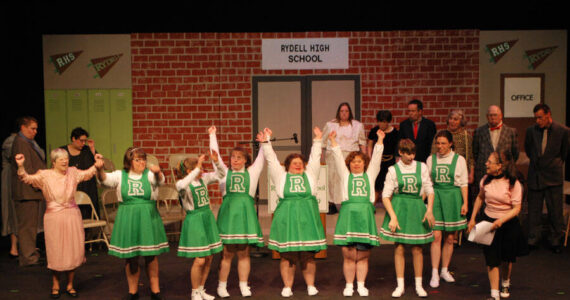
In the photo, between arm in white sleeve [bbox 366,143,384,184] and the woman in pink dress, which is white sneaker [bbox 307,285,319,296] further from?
the woman in pink dress

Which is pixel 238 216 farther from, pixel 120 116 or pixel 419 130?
pixel 120 116

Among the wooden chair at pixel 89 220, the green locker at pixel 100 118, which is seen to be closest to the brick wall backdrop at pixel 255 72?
the green locker at pixel 100 118

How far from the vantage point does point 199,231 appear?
4375mm

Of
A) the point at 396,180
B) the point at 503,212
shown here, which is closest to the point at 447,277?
the point at 503,212

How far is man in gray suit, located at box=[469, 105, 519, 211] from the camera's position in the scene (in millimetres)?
5938

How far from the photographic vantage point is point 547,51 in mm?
Answer: 8133

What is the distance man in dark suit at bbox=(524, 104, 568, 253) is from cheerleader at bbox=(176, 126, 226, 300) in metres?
3.68

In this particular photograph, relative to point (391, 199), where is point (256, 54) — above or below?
above

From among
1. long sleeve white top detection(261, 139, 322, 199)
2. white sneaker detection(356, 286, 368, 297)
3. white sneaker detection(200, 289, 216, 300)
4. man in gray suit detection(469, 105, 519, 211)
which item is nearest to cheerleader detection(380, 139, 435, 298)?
white sneaker detection(356, 286, 368, 297)

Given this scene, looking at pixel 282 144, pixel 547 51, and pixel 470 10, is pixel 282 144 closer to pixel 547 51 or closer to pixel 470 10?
pixel 470 10

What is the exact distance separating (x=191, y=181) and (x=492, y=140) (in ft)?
11.0

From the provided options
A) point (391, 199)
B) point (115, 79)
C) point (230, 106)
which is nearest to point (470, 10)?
point (230, 106)

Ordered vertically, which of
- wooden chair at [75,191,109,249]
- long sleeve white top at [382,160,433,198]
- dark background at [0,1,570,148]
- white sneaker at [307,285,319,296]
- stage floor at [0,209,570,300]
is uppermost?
dark background at [0,1,570,148]

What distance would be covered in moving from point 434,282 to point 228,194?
6.27ft
